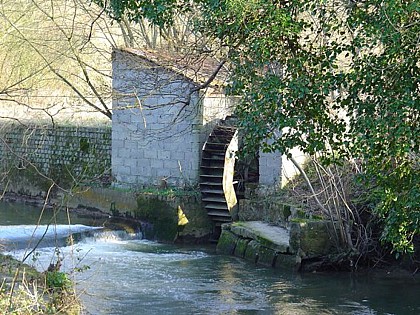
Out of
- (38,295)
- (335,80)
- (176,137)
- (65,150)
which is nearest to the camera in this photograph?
(38,295)

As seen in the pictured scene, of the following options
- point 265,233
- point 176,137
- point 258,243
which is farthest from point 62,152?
point 258,243

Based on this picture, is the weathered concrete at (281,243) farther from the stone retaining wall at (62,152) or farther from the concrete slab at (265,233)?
the stone retaining wall at (62,152)

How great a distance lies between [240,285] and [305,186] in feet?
13.6

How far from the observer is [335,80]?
Answer: 9.09 m

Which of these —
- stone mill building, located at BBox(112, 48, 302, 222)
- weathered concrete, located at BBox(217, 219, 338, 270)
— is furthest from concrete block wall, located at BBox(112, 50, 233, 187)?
weathered concrete, located at BBox(217, 219, 338, 270)

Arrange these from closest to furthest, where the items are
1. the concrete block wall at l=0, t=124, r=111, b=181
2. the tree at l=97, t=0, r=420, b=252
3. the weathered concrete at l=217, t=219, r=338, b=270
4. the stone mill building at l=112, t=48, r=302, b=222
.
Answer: the tree at l=97, t=0, r=420, b=252 < the weathered concrete at l=217, t=219, r=338, b=270 < the stone mill building at l=112, t=48, r=302, b=222 < the concrete block wall at l=0, t=124, r=111, b=181

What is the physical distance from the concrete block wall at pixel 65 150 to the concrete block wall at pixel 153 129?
115 centimetres

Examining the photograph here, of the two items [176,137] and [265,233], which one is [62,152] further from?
[265,233]

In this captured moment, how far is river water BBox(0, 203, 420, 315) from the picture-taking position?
511 inches

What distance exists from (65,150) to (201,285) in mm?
10386

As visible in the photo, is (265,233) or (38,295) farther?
(265,233)

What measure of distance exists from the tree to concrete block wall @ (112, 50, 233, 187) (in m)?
8.83

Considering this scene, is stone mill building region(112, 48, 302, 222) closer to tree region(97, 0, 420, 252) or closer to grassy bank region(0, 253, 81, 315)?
grassy bank region(0, 253, 81, 315)

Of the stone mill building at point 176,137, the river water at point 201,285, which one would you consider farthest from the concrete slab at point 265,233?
the stone mill building at point 176,137
